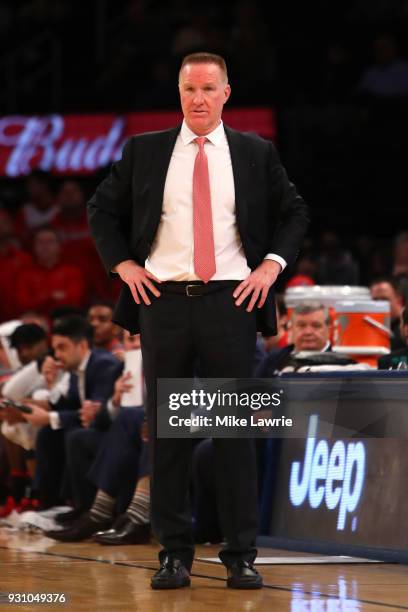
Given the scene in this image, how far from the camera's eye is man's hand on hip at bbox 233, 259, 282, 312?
17.9 feet

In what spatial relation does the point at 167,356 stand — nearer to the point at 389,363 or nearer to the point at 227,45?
the point at 389,363

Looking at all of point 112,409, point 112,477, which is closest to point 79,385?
point 112,409

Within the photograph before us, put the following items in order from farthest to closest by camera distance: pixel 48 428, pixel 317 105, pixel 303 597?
pixel 317 105 < pixel 48 428 < pixel 303 597

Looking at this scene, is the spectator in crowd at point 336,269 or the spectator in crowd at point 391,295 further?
the spectator in crowd at point 336,269

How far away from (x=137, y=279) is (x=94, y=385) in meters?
3.50

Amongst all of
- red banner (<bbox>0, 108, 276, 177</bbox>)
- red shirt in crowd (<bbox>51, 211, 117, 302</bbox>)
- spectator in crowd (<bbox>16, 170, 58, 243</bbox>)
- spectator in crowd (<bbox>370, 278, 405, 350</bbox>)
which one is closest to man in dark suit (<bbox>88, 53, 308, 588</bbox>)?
spectator in crowd (<bbox>370, 278, 405, 350</bbox>)

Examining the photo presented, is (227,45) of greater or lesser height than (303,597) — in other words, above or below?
above

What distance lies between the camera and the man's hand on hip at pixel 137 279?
5.48m

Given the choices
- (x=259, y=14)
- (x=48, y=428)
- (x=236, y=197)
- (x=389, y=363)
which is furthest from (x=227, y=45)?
(x=236, y=197)

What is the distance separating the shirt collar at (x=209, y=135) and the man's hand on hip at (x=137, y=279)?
536mm

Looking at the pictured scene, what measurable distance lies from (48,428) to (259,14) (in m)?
8.51

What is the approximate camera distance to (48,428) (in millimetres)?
8930

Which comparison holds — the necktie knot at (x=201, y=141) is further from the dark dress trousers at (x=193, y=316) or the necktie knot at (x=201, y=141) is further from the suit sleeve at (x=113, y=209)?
the suit sleeve at (x=113, y=209)

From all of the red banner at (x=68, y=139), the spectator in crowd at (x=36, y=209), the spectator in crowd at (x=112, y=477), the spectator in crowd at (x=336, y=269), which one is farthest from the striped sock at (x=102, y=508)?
the red banner at (x=68, y=139)
